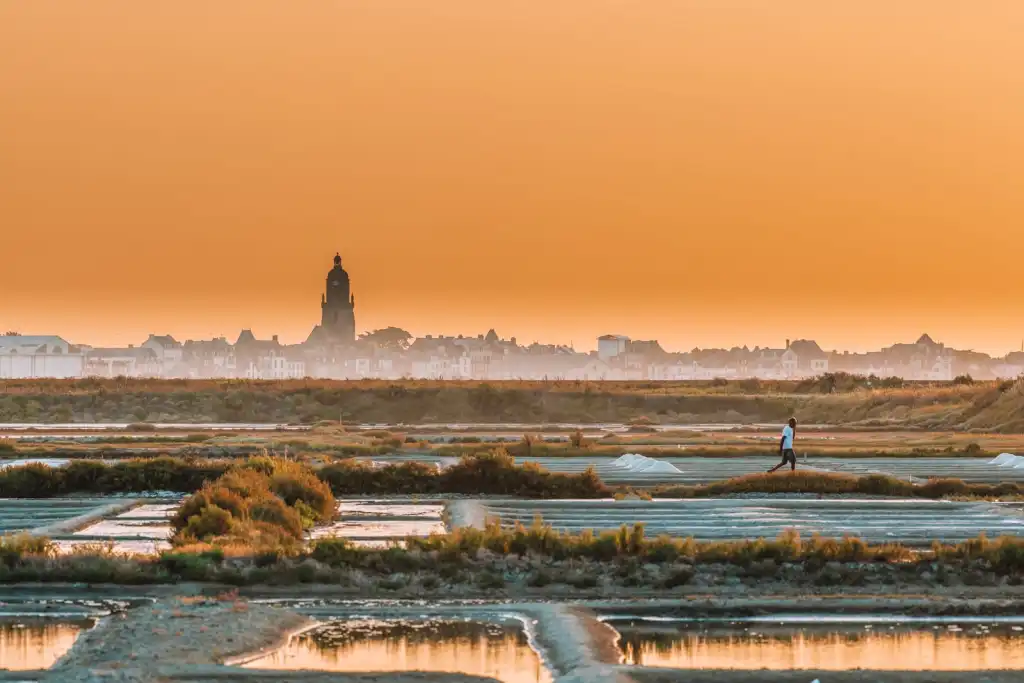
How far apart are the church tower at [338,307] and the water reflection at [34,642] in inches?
7001

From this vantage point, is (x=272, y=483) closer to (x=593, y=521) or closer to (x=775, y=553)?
(x=593, y=521)

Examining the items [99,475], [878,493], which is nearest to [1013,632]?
[878,493]

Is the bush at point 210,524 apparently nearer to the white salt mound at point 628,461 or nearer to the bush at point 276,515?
the bush at point 276,515

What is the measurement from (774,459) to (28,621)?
26.1 metres

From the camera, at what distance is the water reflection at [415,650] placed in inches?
464

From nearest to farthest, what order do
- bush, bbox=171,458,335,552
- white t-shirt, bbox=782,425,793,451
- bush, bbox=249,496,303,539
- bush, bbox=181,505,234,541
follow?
bush, bbox=171,458,335,552 < bush, bbox=181,505,234,541 < bush, bbox=249,496,303,539 < white t-shirt, bbox=782,425,793,451

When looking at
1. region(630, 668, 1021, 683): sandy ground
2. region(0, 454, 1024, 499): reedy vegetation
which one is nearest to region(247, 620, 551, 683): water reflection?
region(630, 668, 1021, 683): sandy ground

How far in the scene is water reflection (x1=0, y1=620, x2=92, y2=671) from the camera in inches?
463

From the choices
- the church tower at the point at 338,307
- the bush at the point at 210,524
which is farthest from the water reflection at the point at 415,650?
the church tower at the point at 338,307

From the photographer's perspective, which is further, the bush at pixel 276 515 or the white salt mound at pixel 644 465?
the white salt mound at pixel 644 465

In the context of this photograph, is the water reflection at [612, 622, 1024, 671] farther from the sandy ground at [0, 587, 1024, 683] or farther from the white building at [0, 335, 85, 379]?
the white building at [0, 335, 85, 379]

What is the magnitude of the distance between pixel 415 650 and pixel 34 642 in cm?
292

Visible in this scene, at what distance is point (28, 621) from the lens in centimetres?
1350

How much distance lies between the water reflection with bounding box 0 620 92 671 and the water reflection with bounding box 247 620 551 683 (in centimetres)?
154
